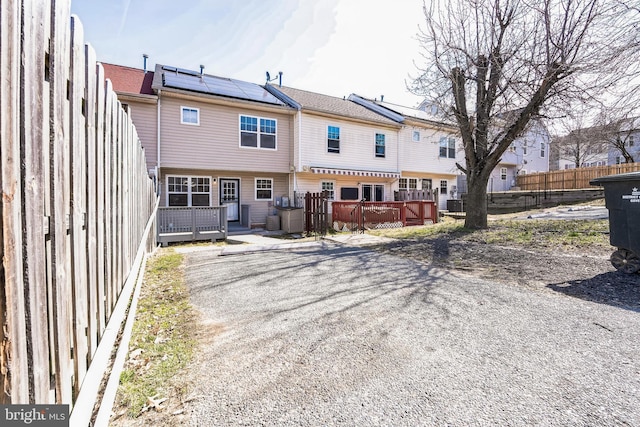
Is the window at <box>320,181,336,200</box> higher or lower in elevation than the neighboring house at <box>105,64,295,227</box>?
lower

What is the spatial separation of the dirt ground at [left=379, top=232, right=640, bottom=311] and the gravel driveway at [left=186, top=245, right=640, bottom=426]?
451 millimetres

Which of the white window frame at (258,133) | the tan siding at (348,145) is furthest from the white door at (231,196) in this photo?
the tan siding at (348,145)

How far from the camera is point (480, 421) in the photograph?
6.22ft

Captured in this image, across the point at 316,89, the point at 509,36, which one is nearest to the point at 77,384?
the point at 509,36

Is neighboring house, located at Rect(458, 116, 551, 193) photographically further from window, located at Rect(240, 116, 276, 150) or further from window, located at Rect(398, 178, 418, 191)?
window, located at Rect(240, 116, 276, 150)

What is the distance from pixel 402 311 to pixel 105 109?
3.57 m

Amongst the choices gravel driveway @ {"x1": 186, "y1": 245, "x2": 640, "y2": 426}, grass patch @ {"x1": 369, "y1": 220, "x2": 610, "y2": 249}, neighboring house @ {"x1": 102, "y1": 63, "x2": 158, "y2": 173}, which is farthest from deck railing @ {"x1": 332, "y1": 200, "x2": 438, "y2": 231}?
gravel driveway @ {"x1": 186, "y1": 245, "x2": 640, "y2": 426}

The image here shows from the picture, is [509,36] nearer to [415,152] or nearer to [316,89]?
[415,152]

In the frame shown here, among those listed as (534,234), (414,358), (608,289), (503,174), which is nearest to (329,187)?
(534,234)

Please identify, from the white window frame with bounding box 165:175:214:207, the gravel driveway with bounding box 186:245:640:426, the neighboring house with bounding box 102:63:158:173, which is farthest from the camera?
the white window frame with bounding box 165:175:214:207

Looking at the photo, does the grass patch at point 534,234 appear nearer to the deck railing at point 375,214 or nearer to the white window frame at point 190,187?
the deck railing at point 375,214

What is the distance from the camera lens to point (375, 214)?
13547 millimetres

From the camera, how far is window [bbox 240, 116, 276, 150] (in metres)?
14.0

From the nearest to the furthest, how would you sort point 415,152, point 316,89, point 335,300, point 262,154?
point 335,300 → point 262,154 → point 415,152 → point 316,89
